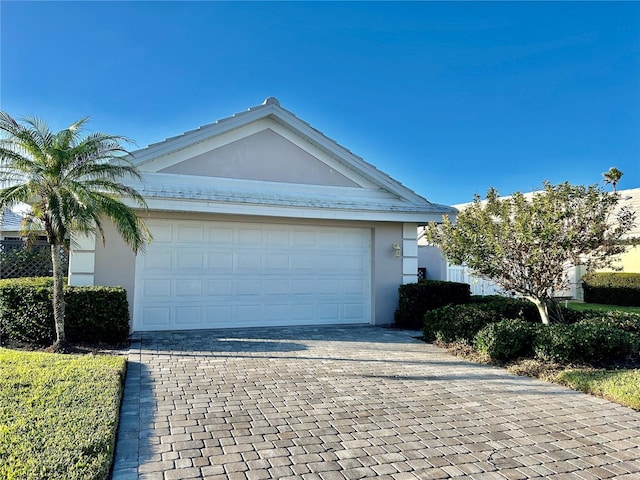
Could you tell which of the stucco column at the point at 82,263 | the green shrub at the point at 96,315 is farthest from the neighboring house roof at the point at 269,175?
the green shrub at the point at 96,315

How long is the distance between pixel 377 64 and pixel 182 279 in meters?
8.59

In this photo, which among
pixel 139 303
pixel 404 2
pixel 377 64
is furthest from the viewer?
pixel 377 64

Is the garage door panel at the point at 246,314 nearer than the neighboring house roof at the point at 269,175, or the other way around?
the neighboring house roof at the point at 269,175

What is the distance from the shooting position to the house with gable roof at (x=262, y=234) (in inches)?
390

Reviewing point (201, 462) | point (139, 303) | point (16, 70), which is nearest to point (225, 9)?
point (16, 70)

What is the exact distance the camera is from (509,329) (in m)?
7.73

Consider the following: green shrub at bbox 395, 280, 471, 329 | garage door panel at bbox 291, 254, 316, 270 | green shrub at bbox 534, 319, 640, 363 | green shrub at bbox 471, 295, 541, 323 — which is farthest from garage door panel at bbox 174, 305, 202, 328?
green shrub at bbox 534, 319, 640, 363

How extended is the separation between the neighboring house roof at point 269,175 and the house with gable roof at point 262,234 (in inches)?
1.0

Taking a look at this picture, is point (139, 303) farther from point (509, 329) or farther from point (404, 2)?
point (404, 2)

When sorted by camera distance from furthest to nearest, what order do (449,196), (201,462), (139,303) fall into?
1. (449,196)
2. (139,303)
3. (201,462)

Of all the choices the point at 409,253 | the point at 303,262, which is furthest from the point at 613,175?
the point at 303,262

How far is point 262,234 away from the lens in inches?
432

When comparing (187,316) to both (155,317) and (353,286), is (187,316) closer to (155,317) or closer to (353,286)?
(155,317)

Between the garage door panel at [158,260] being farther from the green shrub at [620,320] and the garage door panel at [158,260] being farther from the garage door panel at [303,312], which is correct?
the green shrub at [620,320]
